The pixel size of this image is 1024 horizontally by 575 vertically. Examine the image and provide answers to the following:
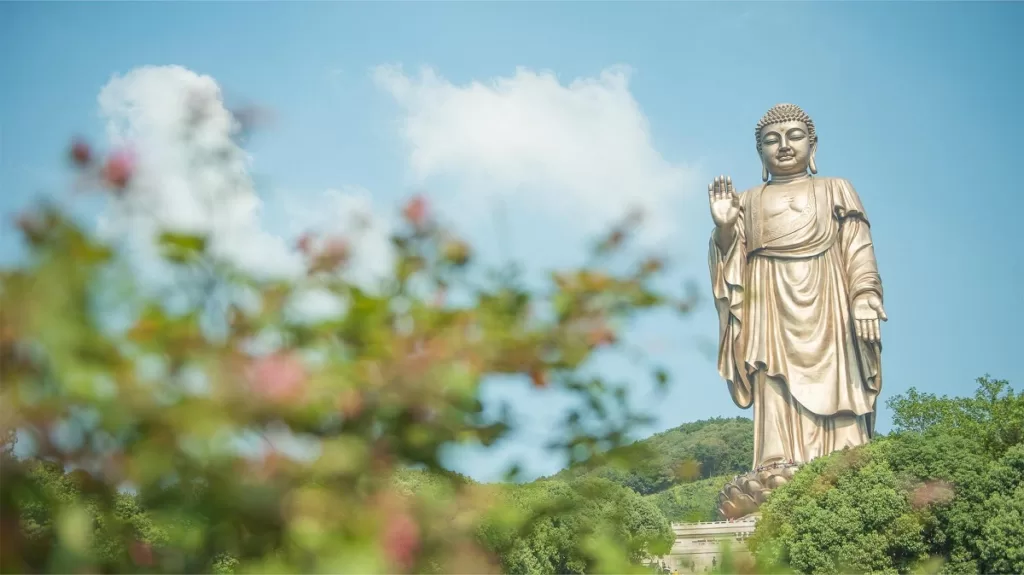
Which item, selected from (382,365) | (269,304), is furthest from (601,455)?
(269,304)

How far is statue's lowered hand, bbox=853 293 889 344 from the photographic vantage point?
14367 millimetres

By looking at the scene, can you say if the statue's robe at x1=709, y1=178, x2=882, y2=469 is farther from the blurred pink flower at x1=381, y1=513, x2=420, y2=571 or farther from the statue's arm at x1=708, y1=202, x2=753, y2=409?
the blurred pink flower at x1=381, y1=513, x2=420, y2=571

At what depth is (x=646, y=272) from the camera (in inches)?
54.6

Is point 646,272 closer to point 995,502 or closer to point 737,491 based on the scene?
point 995,502

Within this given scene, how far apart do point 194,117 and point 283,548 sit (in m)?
0.54

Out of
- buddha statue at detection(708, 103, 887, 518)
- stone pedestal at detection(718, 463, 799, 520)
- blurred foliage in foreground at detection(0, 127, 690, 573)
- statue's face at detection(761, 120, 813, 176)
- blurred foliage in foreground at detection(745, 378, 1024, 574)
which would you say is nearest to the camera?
blurred foliage in foreground at detection(0, 127, 690, 573)

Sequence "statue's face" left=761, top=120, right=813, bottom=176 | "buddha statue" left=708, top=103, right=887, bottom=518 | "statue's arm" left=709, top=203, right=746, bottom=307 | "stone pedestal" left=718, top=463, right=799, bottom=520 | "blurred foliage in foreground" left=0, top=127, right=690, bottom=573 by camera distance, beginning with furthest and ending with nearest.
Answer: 1. "statue's face" left=761, top=120, right=813, bottom=176
2. "statue's arm" left=709, top=203, right=746, bottom=307
3. "buddha statue" left=708, top=103, right=887, bottom=518
4. "stone pedestal" left=718, top=463, right=799, bottom=520
5. "blurred foliage in foreground" left=0, top=127, right=690, bottom=573

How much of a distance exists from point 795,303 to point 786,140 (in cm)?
233

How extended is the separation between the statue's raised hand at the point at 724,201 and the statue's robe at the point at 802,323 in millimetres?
625

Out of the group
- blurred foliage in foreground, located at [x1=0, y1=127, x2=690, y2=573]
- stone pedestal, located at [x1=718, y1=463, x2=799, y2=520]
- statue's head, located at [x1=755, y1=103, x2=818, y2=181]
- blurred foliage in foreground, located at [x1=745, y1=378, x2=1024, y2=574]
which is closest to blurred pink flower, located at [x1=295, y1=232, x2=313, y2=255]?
blurred foliage in foreground, located at [x1=0, y1=127, x2=690, y2=573]

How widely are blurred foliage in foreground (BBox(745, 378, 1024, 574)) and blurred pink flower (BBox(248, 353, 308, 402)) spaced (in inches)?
443

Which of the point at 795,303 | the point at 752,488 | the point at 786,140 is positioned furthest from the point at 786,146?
the point at 752,488

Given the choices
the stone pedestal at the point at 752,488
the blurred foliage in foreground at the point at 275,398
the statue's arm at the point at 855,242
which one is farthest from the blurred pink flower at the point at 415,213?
the statue's arm at the point at 855,242

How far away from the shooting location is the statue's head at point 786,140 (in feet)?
49.8
